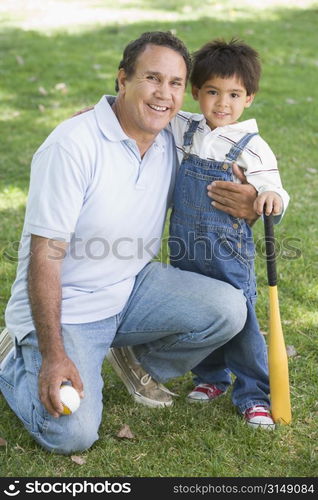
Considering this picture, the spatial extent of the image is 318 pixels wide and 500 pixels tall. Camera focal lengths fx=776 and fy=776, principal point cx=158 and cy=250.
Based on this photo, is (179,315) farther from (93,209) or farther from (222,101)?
(222,101)

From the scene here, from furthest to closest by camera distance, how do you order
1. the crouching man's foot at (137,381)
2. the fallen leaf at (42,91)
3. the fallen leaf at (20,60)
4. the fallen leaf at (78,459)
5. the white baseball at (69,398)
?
the fallen leaf at (20,60)
the fallen leaf at (42,91)
the crouching man's foot at (137,381)
the fallen leaf at (78,459)
the white baseball at (69,398)

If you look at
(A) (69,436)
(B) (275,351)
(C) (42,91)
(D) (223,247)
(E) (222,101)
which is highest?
(E) (222,101)

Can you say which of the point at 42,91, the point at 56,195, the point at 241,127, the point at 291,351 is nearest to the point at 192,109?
the point at 42,91

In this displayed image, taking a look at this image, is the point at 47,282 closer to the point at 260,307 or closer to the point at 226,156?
the point at 226,156

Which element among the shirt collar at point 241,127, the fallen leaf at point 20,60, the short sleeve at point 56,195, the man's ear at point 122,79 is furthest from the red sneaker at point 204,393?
the fallen leaf at point 20,60

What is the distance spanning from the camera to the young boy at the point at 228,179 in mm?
3027

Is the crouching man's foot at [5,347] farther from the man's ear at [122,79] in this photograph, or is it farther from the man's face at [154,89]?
the man's ear at [122,79]

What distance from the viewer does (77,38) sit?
9281mm

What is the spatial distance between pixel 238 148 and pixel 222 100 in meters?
0.22

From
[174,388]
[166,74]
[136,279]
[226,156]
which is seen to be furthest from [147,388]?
[166,74]

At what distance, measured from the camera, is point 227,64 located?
3.07 meters

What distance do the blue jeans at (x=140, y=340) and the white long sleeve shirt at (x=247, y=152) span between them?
1.44ft

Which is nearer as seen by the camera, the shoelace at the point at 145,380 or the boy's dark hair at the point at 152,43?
the boy's dark hair at the point at 152,43

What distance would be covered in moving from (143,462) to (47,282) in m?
0.75
